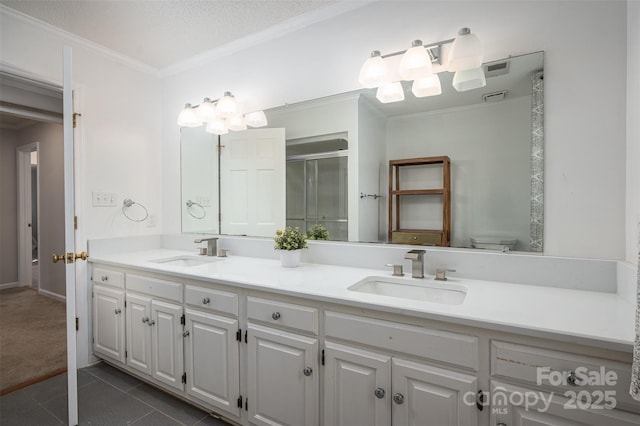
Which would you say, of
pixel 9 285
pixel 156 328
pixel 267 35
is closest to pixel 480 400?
pixel 156 328

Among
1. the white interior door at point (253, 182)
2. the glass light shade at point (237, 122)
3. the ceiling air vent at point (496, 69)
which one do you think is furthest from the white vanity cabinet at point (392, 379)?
the glass light shade at point (237, 122)

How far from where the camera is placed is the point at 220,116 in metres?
2.34

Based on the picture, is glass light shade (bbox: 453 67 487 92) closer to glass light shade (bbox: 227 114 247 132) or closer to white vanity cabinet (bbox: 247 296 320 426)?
white vanity cabinet (bbox: 247 296 320 426)

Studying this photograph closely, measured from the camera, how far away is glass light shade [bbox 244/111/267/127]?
224 cm

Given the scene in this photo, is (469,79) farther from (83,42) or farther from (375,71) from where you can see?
(83,42)

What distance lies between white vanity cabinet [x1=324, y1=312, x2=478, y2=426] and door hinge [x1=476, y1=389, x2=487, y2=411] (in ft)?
0.04

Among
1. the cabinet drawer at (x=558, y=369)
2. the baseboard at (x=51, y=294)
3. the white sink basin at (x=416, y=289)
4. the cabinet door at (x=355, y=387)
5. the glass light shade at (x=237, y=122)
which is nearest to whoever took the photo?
the cabinet drawer at (x=558, y=369)

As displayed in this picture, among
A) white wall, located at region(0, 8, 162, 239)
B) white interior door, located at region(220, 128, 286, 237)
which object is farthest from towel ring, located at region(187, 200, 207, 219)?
white wall, located at region(0, 8, 162, 239)

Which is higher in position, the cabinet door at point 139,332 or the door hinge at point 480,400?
the door hinge at point 480,400

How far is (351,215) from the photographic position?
1893mm

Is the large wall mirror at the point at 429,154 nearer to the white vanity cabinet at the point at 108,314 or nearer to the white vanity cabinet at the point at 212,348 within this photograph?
the white vanity cabinet at the point at 212,348

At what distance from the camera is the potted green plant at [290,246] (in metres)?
1.83

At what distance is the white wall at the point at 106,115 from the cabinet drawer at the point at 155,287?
2.31ft

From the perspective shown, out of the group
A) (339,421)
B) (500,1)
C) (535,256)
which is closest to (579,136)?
(535,256)
